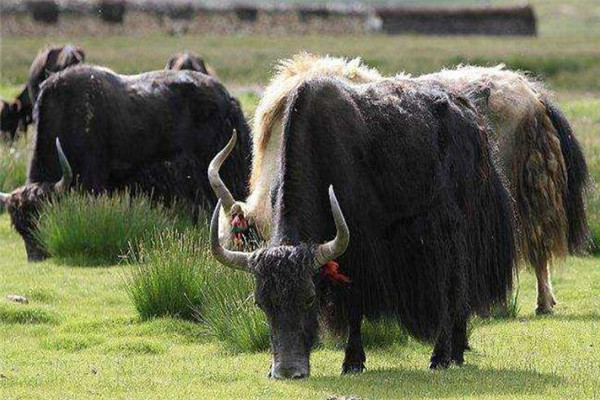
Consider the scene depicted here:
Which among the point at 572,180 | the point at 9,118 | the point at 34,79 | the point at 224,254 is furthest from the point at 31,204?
the point at 9,118

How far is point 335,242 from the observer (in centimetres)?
1026

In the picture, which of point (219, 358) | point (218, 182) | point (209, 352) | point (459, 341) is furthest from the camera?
point (209, 352)

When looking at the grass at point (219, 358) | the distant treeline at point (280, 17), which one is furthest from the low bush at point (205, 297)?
the distant treeline at point (280, 17)

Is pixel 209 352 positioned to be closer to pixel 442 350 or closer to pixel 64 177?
pixel 442 350

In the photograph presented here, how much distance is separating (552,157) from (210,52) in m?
32.7

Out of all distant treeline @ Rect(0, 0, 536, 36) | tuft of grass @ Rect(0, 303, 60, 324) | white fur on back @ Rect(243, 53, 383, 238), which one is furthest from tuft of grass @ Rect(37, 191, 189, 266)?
distant treeline @ Rect(0, 0, 536, 36)

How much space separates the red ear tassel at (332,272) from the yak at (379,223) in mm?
10

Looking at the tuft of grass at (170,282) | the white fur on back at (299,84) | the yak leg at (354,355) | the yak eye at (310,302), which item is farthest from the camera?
the tuft of grass at (170,282)

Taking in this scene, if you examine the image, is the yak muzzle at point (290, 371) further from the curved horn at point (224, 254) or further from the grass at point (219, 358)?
the curved horn at point (224, 254)

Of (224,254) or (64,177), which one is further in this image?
(64,177)

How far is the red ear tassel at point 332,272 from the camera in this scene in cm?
1051

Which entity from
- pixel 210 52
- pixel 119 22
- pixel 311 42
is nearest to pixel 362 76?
pixel 210 52

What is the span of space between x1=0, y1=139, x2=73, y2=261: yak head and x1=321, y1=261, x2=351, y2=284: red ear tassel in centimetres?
779

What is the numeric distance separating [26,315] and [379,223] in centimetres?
429
